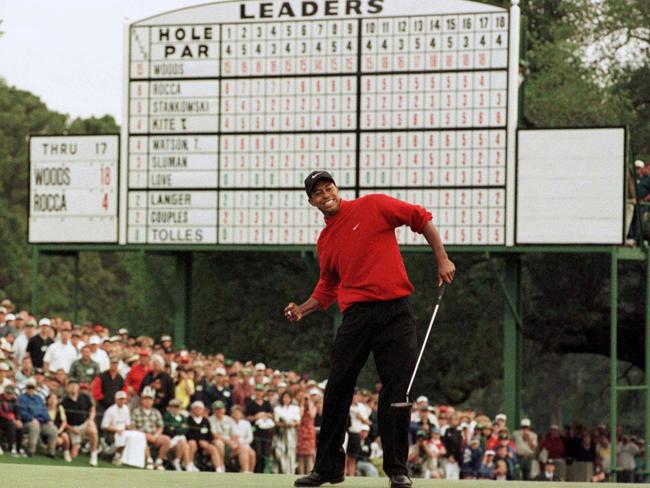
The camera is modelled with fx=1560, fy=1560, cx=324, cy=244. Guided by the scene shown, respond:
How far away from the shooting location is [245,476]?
34.7 ft

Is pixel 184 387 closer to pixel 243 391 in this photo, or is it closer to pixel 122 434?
pixel 243 391

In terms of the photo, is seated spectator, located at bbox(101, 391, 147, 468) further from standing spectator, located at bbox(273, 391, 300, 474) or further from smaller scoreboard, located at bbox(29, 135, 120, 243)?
smaller scoreboard, located at bbox(29, 135, 120, 243)

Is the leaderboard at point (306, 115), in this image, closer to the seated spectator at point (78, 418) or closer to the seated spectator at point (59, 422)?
the seated spectator at point (78, 418)

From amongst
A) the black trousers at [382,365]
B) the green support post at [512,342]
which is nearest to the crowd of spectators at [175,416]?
the green support post at [512,342]

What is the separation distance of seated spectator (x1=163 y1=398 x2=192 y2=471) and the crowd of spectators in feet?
0.06

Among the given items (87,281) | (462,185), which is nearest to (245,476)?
(462,185)

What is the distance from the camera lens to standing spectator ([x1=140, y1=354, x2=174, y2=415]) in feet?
74.0

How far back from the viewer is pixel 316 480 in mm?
9500

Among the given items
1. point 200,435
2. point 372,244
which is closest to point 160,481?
point 372,244

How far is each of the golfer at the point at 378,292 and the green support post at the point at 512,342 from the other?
1819cm

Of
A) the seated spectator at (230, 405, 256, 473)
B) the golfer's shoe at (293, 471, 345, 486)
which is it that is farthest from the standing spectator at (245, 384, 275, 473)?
the golfer's shoe at (293, 471, 345, 486)

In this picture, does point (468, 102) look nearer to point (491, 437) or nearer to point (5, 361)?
point (491, 437)

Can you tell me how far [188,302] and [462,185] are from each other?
6668 mm

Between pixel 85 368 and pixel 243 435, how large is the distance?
266 centimetres
